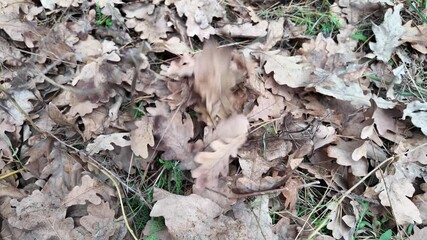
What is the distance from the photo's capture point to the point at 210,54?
1960 mm

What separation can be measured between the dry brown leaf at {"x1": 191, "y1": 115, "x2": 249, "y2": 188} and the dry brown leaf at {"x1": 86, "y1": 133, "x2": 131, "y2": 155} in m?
0.32

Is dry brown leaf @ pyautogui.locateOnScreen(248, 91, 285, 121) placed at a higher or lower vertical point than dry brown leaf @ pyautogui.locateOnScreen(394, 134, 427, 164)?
higher

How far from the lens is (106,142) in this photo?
1.98 meters

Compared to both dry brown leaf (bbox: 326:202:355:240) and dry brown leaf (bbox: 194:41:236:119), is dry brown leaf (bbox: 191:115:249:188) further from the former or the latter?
dry brown leaf (bbox: 326:202:355:240)

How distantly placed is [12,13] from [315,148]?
1.50m

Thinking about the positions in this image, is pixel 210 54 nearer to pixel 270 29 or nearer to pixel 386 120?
pixel 270 29

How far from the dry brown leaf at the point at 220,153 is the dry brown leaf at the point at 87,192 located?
0.38m

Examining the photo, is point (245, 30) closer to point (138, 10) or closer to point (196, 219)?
point (138, 10)

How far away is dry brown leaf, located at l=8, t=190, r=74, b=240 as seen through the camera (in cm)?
185

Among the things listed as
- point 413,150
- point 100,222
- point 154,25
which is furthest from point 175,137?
point 413,150

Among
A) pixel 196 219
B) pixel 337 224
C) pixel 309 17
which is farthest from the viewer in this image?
pixel 309 17

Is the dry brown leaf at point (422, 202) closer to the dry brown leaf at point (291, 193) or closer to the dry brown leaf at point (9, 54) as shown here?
the dry brown leaf at point (291, 193)

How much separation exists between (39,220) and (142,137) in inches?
19.9

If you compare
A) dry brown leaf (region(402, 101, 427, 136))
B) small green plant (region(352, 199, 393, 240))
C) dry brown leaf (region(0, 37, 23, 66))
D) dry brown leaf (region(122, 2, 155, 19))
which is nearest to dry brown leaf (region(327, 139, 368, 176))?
small green plant (region(352, 199, 393, 240))
